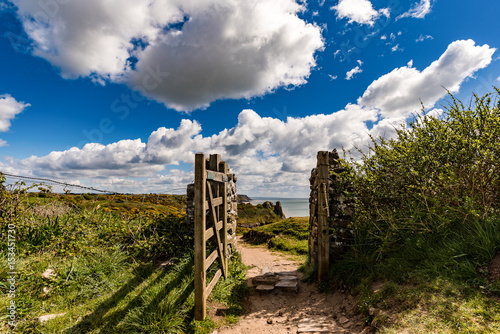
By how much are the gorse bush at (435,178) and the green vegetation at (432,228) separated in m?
0.02

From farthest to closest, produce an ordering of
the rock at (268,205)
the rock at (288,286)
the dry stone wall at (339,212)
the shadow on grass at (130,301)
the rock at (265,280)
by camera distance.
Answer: the rock at (268,205) < the rock at (265,280) < the dry stone wall at (339,212) < the rock at (288,286) < the shadow on grass at (130,301)

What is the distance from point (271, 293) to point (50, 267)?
16.8 feet

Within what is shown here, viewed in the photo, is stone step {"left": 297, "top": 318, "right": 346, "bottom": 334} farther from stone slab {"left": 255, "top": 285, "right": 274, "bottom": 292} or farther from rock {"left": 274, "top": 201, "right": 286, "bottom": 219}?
rock {"left": 274, "top": 201, "right": 286, "bottom": 219}

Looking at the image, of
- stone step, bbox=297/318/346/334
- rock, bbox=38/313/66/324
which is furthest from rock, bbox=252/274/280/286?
rock, bbox=38/313/66/324

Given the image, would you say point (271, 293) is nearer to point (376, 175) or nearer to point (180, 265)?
point (180, 265)

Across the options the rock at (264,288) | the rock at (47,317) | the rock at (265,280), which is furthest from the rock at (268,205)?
the rock at (47,317)

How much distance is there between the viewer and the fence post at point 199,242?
14.4 feet

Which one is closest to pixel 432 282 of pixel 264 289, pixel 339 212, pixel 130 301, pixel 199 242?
pixel 339 212

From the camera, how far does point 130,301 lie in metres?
4.77

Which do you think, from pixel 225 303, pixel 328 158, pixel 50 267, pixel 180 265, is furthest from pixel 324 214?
pixel 50 267

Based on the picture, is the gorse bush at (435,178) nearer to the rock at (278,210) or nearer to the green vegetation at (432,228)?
the green vegetation at (432,228)

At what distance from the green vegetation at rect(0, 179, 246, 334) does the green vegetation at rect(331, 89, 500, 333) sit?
2987 millimetres

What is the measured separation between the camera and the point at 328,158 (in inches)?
249

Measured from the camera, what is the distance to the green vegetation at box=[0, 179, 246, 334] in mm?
4234
